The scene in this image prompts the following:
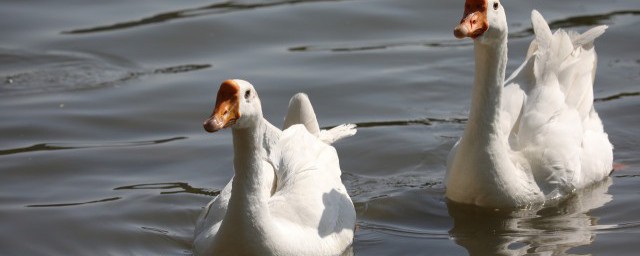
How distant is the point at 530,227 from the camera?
888cm

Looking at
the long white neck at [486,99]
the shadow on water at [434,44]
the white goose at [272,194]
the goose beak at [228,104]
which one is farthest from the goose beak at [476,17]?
the shadow on water at [434,44]

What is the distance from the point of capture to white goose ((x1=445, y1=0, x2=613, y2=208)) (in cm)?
889

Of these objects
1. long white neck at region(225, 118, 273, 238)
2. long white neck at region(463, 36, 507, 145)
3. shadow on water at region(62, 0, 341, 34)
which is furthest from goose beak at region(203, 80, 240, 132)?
shadow on water at region(62, 0, 341, 34)

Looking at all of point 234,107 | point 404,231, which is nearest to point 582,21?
point 404,231

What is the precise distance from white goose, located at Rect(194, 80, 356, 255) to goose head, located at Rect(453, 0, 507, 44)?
1341 mm

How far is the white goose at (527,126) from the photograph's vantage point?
8.89m

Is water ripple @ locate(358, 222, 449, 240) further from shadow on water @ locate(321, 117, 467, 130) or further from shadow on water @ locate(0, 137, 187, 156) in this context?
shadow on water @ locate(0, 137, 187, 156)

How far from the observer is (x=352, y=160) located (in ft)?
34.2

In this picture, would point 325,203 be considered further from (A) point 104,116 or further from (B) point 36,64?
(B) point 36,64

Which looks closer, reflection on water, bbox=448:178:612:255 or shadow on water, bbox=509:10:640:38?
reflection on water, bbox=448:178:612:255

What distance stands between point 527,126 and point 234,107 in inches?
116

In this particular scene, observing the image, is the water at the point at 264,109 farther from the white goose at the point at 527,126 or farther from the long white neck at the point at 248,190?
the long white neck at the point at 248,190

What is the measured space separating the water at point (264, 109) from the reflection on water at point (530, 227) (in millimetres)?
15

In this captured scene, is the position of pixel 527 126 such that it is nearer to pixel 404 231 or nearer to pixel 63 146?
pixel 404 231
